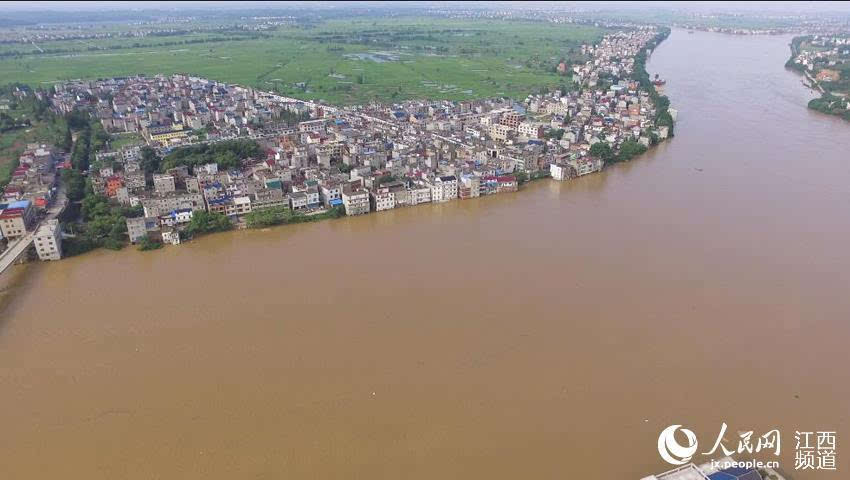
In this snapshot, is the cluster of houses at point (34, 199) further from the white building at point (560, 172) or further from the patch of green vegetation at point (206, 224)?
the white building at point (560, 172)

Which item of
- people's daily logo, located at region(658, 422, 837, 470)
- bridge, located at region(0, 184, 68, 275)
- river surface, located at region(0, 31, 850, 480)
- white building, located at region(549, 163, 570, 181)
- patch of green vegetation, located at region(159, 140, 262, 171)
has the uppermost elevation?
patch of green vegetation, located at region(159, 140, 262, 171)

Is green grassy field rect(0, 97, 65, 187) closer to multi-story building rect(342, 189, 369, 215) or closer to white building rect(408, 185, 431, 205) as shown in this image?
multi-story building rect(342, 189, 369, 215)

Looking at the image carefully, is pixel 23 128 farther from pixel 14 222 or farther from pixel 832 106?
pixel 832 106

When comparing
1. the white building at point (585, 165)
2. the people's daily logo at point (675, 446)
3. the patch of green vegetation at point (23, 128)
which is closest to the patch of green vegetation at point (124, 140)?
the patch of green vegetation at point (23, 128)

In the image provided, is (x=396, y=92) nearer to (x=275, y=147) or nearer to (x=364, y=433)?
(x=275, y=147)

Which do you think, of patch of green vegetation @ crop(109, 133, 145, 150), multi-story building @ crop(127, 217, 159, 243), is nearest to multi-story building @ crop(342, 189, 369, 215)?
multi-story building @ crop(127, 217, 159, 243)

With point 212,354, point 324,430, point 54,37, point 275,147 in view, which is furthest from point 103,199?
point 54,37
